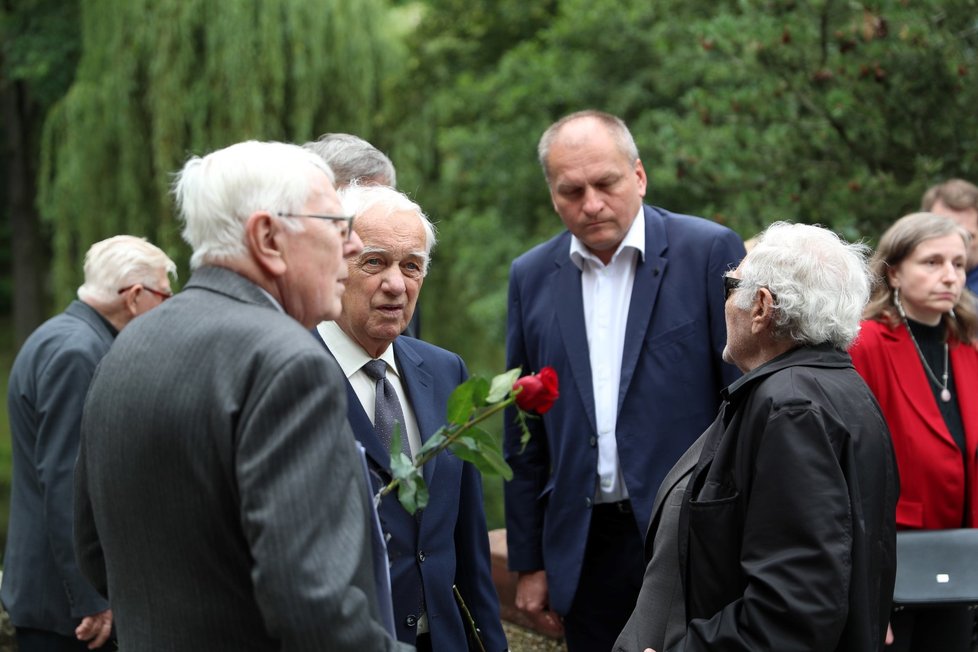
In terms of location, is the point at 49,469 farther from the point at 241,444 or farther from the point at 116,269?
the point at 241,444

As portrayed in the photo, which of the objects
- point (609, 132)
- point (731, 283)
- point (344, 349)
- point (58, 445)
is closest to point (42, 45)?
point (58, 445)

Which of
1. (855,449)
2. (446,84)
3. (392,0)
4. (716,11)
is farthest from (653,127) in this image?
(855,449)

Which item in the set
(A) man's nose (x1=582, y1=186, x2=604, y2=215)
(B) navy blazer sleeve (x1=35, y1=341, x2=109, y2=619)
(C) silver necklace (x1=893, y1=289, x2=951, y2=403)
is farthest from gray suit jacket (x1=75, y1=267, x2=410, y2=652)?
(C) silver necklace (x1=893, y1=289, x2=951, y2=403)

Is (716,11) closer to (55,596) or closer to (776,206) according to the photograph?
(776,206)

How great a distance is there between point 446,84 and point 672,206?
4.94 m

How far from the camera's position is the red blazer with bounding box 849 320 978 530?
3984mm

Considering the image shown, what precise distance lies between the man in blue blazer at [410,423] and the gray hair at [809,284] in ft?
2.85

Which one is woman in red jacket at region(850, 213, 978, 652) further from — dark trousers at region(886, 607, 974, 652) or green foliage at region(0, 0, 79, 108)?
green foliage at region(0, 0, 79, 108)

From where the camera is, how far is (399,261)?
2961 mm

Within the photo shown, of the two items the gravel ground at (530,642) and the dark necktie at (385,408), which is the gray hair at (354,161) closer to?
the dark necktie at (385,408)

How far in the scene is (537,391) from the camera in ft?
7.61

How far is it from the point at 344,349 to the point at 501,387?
29.1 inches

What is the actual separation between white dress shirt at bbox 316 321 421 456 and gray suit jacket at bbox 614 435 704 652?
670 millimetres

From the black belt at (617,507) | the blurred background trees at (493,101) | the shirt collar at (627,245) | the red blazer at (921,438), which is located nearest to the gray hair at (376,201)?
the shirt collar at (627,245)
